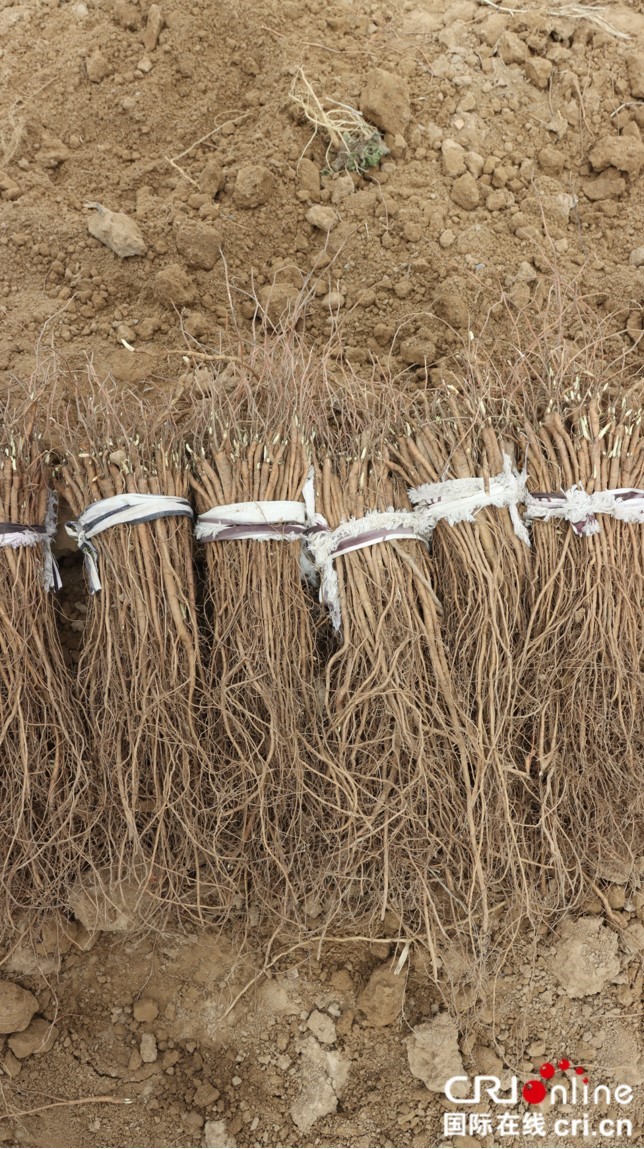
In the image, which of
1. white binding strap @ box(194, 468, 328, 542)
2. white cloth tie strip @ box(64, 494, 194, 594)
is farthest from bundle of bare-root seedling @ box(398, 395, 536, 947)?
white cloth tie strip @ box(64, 494, 194, 594)

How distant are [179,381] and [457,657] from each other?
949 millimetres

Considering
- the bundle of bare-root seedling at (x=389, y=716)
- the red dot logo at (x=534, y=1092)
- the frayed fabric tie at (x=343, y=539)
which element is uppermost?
the frayed fabric tie at (x=343, y=539)

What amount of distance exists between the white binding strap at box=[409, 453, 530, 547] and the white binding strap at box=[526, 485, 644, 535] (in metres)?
0.06

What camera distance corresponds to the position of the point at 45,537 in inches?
76.6

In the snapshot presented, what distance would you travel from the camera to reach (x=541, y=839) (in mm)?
1926

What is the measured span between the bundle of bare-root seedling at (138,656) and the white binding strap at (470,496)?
1.82 feet

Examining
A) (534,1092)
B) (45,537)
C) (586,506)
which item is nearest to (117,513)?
(45,537)

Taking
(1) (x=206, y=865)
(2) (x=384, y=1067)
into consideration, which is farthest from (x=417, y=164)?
(2) (x=384, y=1067)

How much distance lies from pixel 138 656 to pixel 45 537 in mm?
368

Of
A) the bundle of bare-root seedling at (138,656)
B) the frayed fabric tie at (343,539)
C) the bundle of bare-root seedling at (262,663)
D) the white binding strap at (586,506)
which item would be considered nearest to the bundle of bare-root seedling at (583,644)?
the white binding strap at (586,506)

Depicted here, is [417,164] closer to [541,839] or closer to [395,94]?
[395,94]

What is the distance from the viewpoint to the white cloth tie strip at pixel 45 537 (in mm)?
1850

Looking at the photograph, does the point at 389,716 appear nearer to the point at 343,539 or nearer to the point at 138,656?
the point at 343,539

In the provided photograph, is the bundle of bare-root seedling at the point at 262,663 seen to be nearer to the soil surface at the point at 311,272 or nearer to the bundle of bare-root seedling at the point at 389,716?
the bundle of bare-root seedling at the point at 389,716
